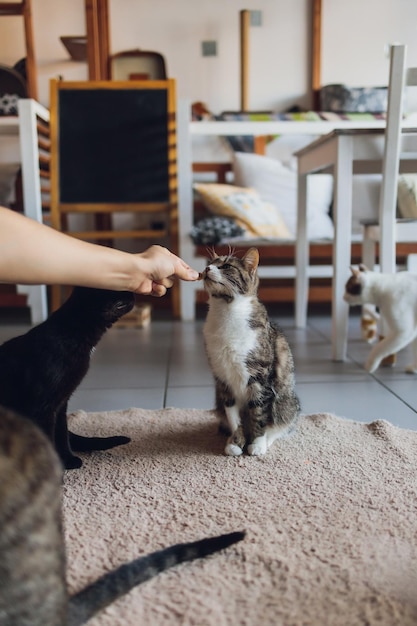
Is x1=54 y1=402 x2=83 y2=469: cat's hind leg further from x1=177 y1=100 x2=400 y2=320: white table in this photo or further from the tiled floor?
x1=177 y1=100 x2=400 y2=320: white table

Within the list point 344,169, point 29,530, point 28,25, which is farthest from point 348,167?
point 28,25

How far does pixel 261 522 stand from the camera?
2.90 feet

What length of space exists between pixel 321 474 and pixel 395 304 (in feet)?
2.88

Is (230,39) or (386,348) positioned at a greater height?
(230,39)

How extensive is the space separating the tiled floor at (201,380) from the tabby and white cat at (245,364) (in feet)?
0.92

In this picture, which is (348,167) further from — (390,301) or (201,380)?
(201,380)

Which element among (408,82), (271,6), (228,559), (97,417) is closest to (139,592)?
(228,559)

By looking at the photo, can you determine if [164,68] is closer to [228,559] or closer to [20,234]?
[20,234]

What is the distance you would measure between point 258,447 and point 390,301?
33.8 inches

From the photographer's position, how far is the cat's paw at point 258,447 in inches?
45.8

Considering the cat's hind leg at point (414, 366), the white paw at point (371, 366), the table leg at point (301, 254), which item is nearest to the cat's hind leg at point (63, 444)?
the white paw at point (371, 366)

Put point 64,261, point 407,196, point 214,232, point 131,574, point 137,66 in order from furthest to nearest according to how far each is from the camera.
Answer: point 137,66 → point 214,232 → point 407,196 → point 64,261 → point 131,574

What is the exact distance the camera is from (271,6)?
13.2 ft

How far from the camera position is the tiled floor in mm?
1515
